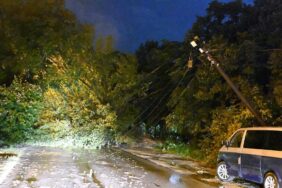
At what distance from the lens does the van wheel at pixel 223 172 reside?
14302 mm

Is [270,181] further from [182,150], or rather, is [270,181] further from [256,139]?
[182,150]

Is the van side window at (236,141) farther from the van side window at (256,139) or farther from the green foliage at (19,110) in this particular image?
the green foliage at (19,110)

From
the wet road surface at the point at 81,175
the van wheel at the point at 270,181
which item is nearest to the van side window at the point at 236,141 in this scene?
the wet road surface at the point at 81,175

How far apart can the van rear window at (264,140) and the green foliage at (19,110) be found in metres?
18.3

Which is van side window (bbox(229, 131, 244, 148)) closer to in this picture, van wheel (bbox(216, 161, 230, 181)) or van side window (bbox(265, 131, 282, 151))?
van wheel (bbox(216, 161, 230, 181))

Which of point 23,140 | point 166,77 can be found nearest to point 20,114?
point 23,140

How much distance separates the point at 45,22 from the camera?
31219 millimetres

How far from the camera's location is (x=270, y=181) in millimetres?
11523

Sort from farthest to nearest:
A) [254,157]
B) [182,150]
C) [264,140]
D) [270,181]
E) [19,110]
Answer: [19,110]
[182,150]
[254,157]
[264,140]
[270,181]

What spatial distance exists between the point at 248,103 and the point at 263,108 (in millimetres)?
1752

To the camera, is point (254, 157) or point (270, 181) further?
point (254, 157)

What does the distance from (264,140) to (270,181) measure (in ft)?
4.18

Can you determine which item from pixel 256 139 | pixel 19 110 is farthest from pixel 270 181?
pixel 19 110

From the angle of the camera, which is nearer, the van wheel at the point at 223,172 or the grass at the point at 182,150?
the van wheel at the point at 223,172
